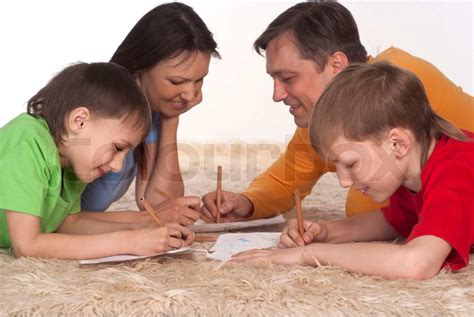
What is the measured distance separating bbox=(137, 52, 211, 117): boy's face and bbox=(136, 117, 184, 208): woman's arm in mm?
153

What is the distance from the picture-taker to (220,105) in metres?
3.85

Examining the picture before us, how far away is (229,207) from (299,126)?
0.31 m

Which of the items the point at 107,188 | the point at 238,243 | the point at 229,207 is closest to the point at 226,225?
the point at 229,207

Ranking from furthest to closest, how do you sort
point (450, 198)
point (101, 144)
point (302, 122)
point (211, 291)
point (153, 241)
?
1. point (302, 122)
2. point (101, 144)
3. point (153, 241)
4. point (450, 198)
5. point (211, 291)

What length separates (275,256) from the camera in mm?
1555

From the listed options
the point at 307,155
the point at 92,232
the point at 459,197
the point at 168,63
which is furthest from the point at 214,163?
the point at 459,197

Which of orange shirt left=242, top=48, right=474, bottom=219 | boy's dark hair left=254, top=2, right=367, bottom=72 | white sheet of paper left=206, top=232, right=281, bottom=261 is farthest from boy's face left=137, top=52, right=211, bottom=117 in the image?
white sheet of paper left=206, top=232, right=281, bottom=261

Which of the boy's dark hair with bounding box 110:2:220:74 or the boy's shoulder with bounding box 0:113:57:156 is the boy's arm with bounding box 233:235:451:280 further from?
the boy's dark hair with bounding box 110:2:220:74

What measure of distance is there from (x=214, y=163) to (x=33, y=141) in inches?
64.5

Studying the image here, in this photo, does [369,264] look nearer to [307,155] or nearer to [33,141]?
[33,141]

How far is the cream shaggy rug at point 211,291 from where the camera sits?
1.29m

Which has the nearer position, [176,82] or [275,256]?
[275,256]

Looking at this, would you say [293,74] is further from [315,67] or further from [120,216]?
[120,216]

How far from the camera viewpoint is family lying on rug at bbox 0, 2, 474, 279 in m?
1.52
